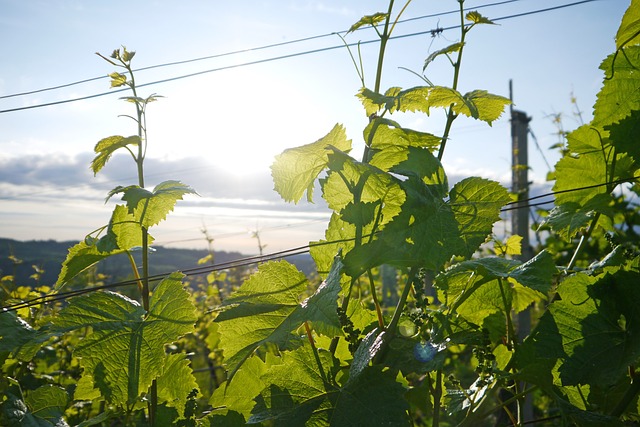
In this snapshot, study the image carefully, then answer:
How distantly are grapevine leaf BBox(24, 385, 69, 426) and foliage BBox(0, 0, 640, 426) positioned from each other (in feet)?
0.85

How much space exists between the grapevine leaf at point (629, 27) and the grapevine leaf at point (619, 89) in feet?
0.10

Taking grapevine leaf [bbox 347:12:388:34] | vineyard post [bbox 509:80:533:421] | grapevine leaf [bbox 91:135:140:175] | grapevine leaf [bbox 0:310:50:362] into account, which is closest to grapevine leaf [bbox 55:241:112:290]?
grapevine leaf [bbox 0:310:50:362]

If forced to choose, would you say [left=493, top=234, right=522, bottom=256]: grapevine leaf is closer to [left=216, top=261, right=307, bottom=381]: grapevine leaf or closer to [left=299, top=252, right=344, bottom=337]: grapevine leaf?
[left=216, top=261, right=307, bottom=381]: grapevine leaf

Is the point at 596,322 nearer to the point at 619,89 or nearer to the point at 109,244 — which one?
the point at 619,89

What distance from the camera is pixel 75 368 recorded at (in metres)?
3.95

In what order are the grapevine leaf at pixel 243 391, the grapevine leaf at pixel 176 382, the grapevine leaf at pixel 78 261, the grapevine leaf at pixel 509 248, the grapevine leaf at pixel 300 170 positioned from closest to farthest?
the grapevine leaf at pixel 300 170 < the grapevine leaf at pixel 243 391 < the grapevine leaf at pixel 176 382 < the grapevine leaf at pixel 78 261 < the grapevine leaf at pixel 509 248

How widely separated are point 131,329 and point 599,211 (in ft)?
3.26

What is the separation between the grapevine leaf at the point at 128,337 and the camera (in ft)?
3.99

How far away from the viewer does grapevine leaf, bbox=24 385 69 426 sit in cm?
164

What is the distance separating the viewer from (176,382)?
4.41 feet

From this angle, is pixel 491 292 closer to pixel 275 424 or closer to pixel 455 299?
pixel 455 299

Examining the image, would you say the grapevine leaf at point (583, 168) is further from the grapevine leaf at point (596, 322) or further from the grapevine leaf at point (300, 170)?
the grapevine leaf at point (300, 170)

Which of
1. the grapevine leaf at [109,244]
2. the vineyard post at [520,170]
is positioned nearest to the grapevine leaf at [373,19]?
the grapevine leaf at [109,244]

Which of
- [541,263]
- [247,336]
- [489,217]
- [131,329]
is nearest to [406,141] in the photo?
[489,217]
